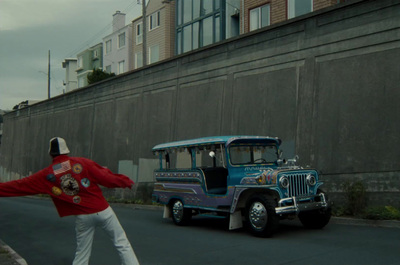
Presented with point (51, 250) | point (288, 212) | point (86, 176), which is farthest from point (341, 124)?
point (86, 176)

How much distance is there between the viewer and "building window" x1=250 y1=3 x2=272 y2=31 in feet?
83.4

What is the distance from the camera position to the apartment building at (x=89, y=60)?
212 feet

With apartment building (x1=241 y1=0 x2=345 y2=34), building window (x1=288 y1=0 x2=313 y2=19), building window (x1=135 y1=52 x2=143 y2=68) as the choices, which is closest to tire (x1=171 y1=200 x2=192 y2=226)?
apartment building (x1=241 y1=0 x2=345 y2=34)

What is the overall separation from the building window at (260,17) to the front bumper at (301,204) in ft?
51.6

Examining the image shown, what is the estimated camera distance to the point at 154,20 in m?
43.6

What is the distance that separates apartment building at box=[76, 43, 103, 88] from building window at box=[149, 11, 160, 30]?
2142 centimetres

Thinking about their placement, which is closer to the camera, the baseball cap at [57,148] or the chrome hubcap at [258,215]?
the baseball cap at [57,148]

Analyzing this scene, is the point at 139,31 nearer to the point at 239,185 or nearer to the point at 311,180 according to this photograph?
the point at 239,185

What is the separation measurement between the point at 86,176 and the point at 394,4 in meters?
11.5

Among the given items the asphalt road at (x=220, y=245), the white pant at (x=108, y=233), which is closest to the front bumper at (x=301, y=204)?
the asphalt road at (x=220, y=245)

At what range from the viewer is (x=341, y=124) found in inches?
599

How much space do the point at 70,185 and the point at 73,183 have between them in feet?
0.15

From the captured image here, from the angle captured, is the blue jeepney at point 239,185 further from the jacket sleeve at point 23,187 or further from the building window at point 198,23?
the building window at point 198,23

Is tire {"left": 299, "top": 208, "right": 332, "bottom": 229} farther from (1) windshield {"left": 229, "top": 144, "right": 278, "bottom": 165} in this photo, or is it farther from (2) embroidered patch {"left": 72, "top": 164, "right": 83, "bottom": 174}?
(2) embroidered patch {"left": 72, "top": 164, "right": 83, "bottom": 174}
